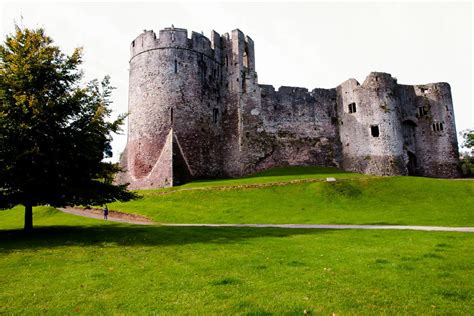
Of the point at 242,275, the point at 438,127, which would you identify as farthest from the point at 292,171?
the point at 242,275

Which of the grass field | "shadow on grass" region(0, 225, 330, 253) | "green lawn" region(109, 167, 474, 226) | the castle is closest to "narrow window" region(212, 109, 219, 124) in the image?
the castle

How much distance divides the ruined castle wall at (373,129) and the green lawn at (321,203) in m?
9.44

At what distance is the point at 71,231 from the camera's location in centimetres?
1828

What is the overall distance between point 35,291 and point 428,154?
48.4m

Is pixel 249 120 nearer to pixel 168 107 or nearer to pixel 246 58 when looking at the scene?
pixel 246 58

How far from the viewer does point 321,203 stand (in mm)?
27750

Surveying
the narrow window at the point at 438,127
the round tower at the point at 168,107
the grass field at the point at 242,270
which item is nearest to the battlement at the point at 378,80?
the narrow window at the point at 438,127

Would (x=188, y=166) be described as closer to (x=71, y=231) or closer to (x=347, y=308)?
(x=71, y=231)

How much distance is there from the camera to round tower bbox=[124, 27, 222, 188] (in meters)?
38.2

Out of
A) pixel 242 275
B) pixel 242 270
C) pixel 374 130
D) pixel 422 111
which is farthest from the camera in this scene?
pixel 422 111

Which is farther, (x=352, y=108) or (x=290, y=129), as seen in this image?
(x=352, y=108)

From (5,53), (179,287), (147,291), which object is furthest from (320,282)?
(5,53)

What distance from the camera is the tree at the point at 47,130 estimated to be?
50.9 feet

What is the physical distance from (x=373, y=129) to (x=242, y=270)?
38.4 metres
